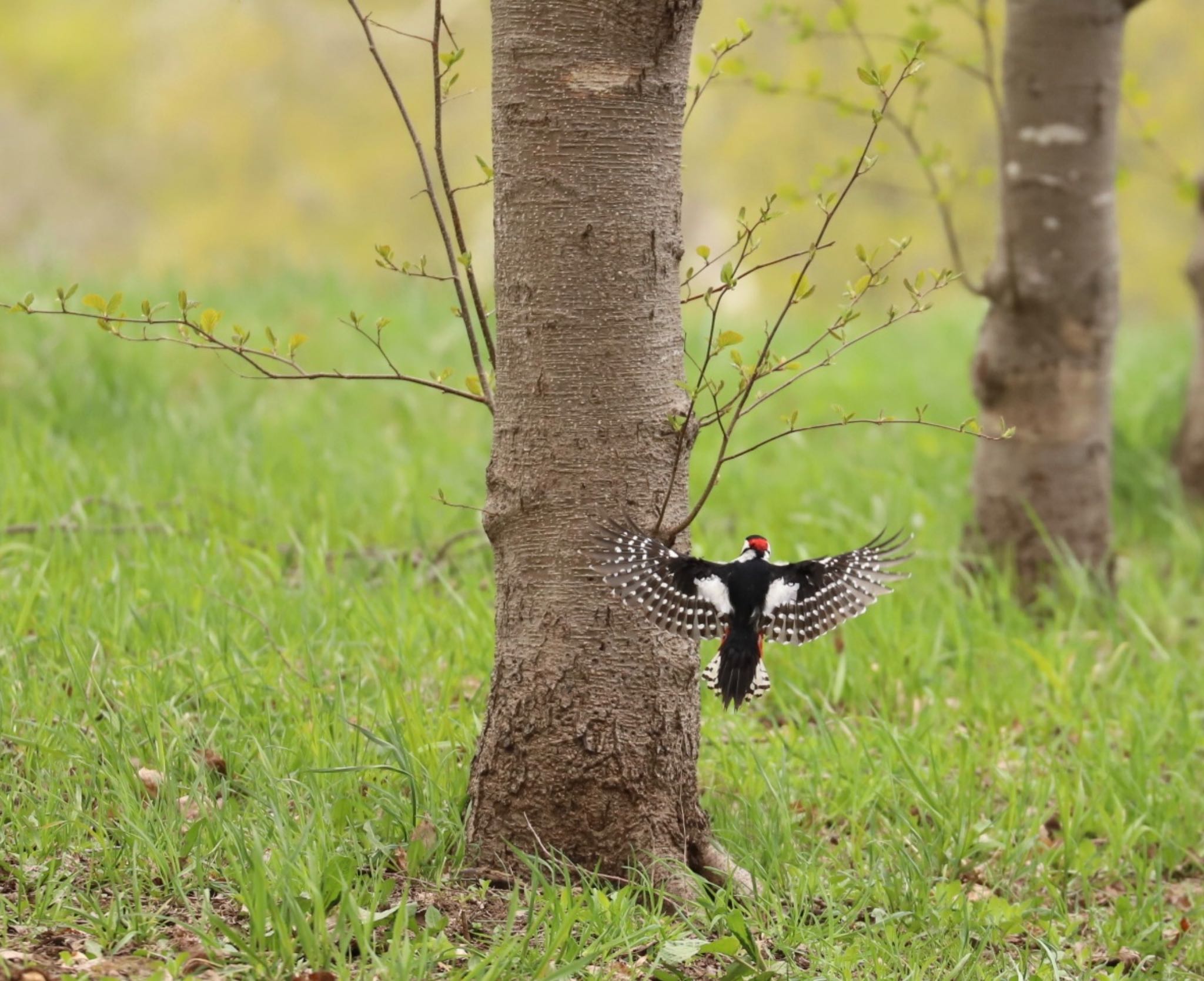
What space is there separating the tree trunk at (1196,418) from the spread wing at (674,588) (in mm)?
4276

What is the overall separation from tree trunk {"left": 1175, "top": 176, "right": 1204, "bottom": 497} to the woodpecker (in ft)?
13.5

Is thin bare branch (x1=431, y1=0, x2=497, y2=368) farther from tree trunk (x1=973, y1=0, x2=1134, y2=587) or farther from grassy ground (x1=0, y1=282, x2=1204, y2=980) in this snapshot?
tree trunk (x1=973, y1=0, x2=1134, y2=587)

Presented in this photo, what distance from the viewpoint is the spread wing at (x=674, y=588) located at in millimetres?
2156

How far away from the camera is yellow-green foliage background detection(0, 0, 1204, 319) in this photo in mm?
20891

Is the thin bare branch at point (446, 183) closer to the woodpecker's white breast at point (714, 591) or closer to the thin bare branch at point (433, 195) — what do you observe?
the thin bare branch at point (433, 195)

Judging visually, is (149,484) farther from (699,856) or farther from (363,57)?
(363,57)

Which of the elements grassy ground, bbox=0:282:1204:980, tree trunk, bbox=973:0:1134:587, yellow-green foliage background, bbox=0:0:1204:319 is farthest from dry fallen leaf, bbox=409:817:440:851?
yellow-green foliage background, bbox=0:0:1204:319

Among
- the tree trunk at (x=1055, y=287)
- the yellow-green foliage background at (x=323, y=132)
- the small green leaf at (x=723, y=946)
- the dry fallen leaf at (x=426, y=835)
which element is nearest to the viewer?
the small green leaf at (x=723, y=946)

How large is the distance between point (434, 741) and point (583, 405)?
928 millimetres

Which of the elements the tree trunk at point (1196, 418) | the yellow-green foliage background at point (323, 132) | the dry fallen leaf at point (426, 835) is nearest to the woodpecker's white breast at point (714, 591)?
the dry fallen leaf at point (426, 835)

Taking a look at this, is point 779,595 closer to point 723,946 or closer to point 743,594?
point 743,594

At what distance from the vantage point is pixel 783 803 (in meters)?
2.70

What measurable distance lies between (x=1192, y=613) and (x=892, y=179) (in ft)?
55.3

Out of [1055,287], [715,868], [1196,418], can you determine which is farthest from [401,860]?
[1196,418]
